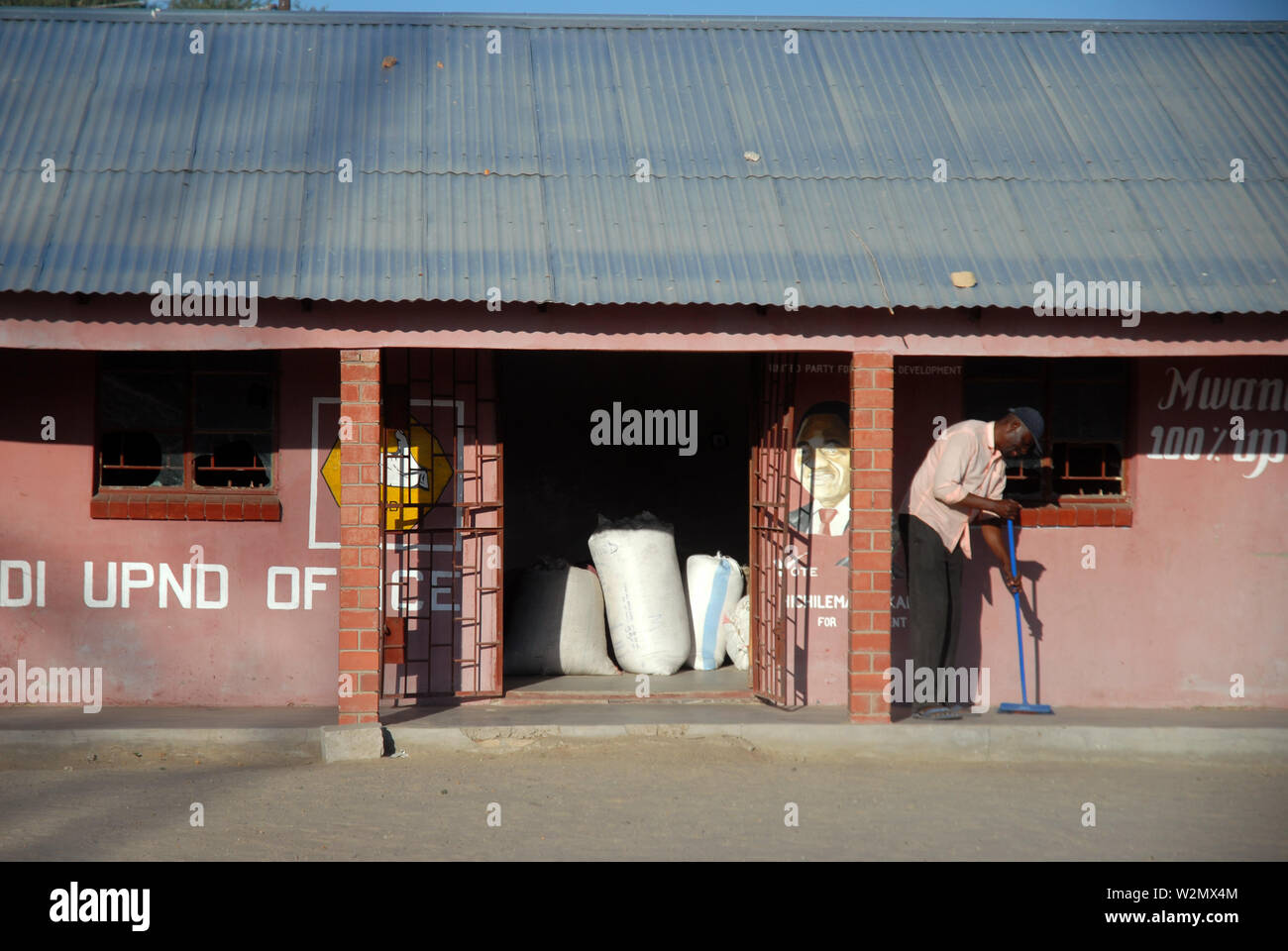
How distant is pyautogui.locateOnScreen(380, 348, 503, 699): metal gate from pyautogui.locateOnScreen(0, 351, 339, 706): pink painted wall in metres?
0.54

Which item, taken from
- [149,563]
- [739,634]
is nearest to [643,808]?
[739,634]

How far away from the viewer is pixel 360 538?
8.30 m

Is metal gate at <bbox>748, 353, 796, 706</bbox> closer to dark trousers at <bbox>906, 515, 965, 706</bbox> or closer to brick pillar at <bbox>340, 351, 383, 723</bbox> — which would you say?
dark trousers at <bbox>906, 515, 965, 706</bbox>

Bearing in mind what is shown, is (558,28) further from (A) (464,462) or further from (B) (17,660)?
(B) (17,660)

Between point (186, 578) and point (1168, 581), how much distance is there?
22.5 ft

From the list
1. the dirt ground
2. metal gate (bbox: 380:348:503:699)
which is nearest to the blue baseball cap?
the dirt ground

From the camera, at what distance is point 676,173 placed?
29.7 feet

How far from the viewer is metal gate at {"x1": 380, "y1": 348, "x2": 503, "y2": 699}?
9500mm

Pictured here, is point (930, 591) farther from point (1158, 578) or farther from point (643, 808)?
point (643, 808)

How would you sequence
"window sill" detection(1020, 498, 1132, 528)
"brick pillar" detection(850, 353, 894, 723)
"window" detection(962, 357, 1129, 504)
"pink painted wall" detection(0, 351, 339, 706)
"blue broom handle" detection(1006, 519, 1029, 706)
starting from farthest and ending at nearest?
"window" detection(962, 357, 1129, 504) < "window sill" detection(1020, 498, 1132, 528) < "pink painted wall" detection(0, 351, 339, 706) < "blue broom handle" detection(1006, 519, 1029, 706) < "brick pillar" detection(850, 353, 894, 723)

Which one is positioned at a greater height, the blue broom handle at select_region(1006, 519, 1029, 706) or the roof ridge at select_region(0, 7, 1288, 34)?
the roof ridge at select_region(0, 7, 1288, 34)

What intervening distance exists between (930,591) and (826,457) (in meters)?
1.28
